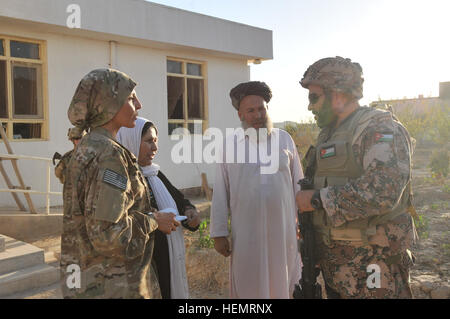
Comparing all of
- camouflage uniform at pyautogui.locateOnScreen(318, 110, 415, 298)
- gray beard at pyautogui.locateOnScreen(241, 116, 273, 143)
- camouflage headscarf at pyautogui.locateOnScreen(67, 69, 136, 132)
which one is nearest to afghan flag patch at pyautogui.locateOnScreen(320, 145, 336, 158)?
camouflage uniform at pyautogui.locateOnScreen(318, 110, 415, 298)

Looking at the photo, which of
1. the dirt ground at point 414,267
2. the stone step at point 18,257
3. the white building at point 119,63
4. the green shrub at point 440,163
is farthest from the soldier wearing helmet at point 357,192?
the green shrub at point 440,163

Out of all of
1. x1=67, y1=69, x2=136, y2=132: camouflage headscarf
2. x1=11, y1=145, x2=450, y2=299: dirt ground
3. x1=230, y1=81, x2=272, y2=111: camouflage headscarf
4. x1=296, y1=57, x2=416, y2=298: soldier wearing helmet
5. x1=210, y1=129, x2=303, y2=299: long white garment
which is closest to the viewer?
x1=67, y1=69, x2=136, y2=132: camouflage headscarf

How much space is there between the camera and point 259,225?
2.77 metres

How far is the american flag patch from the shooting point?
1625mm

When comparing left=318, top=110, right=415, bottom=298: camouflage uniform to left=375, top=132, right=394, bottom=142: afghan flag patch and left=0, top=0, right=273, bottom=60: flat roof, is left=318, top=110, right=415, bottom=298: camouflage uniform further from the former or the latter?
left=0, top=0, right=273, bottom=60: flat roof

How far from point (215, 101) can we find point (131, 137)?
7868 mm

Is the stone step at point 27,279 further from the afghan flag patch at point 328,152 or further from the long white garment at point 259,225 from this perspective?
the afghan flag patch at point 328,152

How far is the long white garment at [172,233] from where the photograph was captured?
2266mm

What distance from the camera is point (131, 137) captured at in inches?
93.7

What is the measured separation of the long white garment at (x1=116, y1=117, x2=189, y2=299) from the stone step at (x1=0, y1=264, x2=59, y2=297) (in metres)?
2.81

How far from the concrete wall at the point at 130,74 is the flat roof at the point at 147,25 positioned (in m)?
0.22

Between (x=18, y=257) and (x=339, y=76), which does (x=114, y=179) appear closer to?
(x=339, y=76)

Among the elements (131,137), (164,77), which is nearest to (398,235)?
(131,137)
